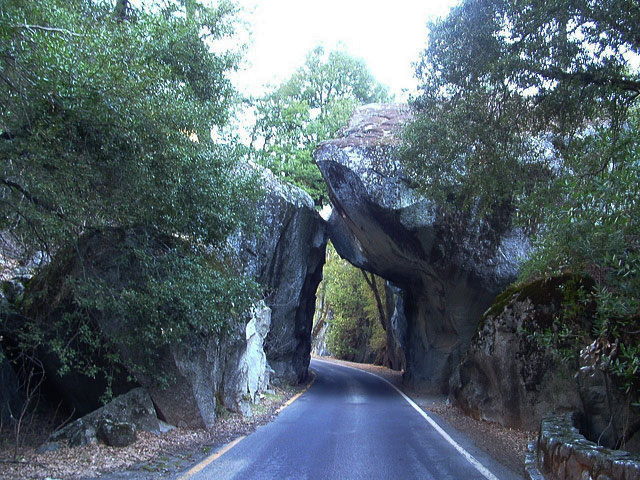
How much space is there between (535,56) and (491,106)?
1369 mm

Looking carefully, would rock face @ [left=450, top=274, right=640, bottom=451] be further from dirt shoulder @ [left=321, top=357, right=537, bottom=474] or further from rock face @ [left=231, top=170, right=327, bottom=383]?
rock face @ [left=231, top=170, right=327, bottom=383]

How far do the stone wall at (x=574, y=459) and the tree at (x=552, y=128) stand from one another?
36.9 inches

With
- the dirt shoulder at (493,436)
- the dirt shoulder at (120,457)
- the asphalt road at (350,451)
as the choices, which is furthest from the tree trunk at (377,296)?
the dirt shoulder at (120,457)

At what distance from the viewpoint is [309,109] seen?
32.7 meters

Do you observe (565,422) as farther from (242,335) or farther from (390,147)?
(390,147)

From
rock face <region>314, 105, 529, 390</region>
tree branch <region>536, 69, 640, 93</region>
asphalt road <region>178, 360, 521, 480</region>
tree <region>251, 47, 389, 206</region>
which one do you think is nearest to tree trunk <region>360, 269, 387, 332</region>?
tree <region>251, 47, 389, 206</region>

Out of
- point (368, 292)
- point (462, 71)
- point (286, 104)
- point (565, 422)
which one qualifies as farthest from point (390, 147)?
point (368, 292)

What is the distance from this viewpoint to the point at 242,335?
1326 centimetres

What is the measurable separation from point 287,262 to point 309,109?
1379 cm

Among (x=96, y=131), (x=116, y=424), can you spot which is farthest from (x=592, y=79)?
(x=116, y=424)

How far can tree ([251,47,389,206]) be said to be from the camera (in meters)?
29.4

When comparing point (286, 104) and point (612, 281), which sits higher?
point (286, 104)

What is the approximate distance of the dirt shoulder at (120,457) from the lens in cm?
633

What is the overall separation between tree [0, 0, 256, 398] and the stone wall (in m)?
5.58
